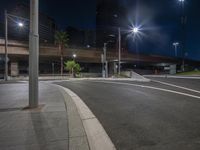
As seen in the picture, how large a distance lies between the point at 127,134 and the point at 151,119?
133 cm

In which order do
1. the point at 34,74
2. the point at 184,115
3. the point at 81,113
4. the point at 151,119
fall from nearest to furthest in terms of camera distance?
the point at 151,119
the point at 184,115
the point at 81,113
the point at 34,74

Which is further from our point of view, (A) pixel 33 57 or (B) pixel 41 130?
(A) pixel 33 57

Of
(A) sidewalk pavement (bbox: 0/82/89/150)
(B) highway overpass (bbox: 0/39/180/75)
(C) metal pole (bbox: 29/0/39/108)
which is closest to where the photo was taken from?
(A) sidewalk pavement (bbox: 0/82/89/150)

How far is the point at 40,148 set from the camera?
9.58 feet

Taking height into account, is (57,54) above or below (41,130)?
above

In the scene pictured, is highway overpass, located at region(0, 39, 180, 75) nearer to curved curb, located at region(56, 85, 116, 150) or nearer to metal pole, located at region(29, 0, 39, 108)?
metal pole, located at region(29, 0, 39, 108)

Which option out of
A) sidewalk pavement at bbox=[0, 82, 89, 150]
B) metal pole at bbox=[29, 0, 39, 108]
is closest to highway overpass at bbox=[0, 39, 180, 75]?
metal pole at bbox=[29, 0, 39, 108]

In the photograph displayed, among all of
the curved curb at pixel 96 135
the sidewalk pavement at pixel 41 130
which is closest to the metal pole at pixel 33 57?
the sidewalk pavement at pixel 41 130

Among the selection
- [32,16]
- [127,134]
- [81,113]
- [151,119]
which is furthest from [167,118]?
[32,16]

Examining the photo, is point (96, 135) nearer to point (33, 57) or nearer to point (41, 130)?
point (41, 130)

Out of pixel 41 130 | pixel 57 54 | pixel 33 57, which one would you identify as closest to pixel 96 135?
pixel 41 130

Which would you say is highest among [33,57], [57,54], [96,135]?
[57,54]

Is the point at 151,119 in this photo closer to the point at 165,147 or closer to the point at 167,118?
the point at 167,118

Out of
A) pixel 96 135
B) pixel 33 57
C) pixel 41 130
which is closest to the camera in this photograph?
pixel 96 135
